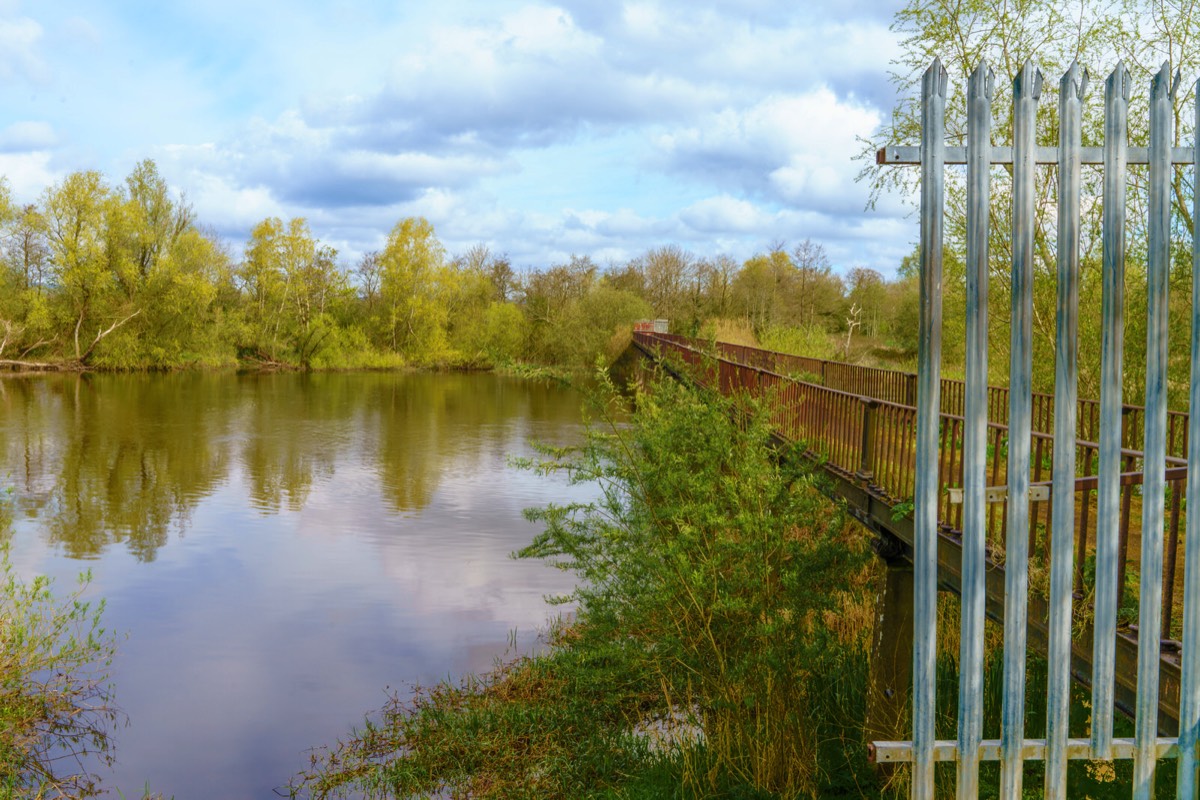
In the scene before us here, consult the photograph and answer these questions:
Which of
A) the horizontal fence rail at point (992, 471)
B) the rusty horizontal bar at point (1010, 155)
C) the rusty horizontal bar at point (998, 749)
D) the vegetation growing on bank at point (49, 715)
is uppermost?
the rusty horizontal bar at point (1010, 155)

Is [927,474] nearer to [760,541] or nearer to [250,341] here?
[760,541]

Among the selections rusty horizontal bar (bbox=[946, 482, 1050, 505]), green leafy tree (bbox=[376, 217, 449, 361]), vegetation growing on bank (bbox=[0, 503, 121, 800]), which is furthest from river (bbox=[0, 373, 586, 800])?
green leafy tree (bbox=[376, 217, 449, 361])

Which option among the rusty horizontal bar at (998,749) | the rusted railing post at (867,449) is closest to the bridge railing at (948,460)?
the rusted railing post at (867,449)

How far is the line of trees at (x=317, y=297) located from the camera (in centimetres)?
4803

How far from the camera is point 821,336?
36562 mm

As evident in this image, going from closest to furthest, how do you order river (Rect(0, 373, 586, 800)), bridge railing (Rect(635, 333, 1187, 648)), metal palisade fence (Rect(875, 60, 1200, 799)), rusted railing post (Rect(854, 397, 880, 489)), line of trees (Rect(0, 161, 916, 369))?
1. metal palisade fence (Rect(875, 60, 1200, 799))
2. bridge railing (Rect(635, 333, 1187, 648))
3. rusted railing post (Rect(854, 397, 880, 489))
4. river (Rect(0, 373, 586, 800))
5. line of trees (Rect(0, 161, 916, 369))

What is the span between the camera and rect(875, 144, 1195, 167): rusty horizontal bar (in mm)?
3246

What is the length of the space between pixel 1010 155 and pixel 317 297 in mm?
60835

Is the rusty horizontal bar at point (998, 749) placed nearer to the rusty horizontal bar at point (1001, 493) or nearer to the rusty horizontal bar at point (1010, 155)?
the rusty horizontal bar at point (1001, 493)

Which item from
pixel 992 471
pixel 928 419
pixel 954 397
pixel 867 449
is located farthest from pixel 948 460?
pixel 928 419

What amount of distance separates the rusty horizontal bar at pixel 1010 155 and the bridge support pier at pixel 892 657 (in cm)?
452

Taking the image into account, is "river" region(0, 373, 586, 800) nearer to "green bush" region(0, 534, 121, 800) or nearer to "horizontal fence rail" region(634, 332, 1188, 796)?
"green bush" region(0, 534, 121, 800)

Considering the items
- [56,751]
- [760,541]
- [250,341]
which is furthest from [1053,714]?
[250,341]

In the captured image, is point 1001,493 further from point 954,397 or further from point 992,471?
point 954,397
